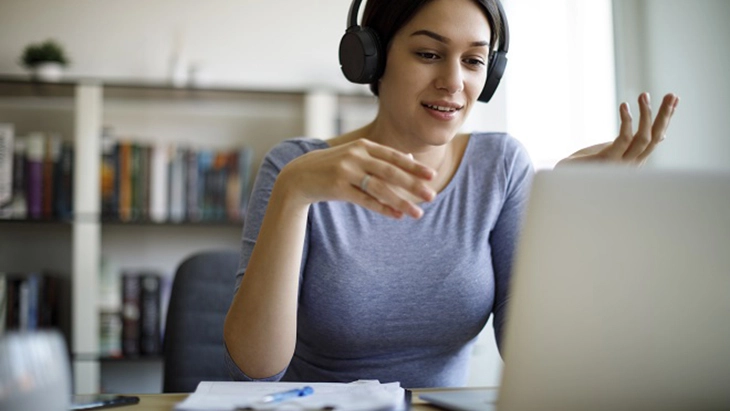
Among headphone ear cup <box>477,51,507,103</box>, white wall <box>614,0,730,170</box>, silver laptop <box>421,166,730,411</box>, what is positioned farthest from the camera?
white wall <box>614,0,730,170</box>

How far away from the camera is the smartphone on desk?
0.86m

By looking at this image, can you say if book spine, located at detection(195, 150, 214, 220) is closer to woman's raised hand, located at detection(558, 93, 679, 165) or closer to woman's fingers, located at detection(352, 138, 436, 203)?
woman's raised hand, located at detection(558, 93, 679, 165)

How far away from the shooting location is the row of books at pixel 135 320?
2791 mm

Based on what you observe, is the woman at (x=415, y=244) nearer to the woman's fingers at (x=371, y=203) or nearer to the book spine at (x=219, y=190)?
the woman's fingers at (x=371, y=203)

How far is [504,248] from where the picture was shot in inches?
54.3

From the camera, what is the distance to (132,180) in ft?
9.36

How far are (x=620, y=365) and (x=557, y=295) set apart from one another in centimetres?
8

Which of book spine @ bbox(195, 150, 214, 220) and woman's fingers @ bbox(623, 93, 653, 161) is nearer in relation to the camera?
woman's fingers @ bbox(623, 93, 653, 161)

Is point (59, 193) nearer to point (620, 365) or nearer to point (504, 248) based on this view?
point (504, 248)

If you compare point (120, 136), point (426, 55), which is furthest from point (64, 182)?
point (426, 55)

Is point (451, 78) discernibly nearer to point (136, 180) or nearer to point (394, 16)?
point (394, 16)

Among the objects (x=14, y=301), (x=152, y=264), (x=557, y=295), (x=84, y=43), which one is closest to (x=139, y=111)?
(x=84, y=43)

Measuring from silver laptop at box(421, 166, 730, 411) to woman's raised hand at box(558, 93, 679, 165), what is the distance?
556 millimetres

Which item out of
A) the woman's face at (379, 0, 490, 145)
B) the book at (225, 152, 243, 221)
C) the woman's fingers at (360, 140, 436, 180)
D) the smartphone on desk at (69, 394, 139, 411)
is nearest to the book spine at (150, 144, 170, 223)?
the book at (225, 152, 243, 221)
